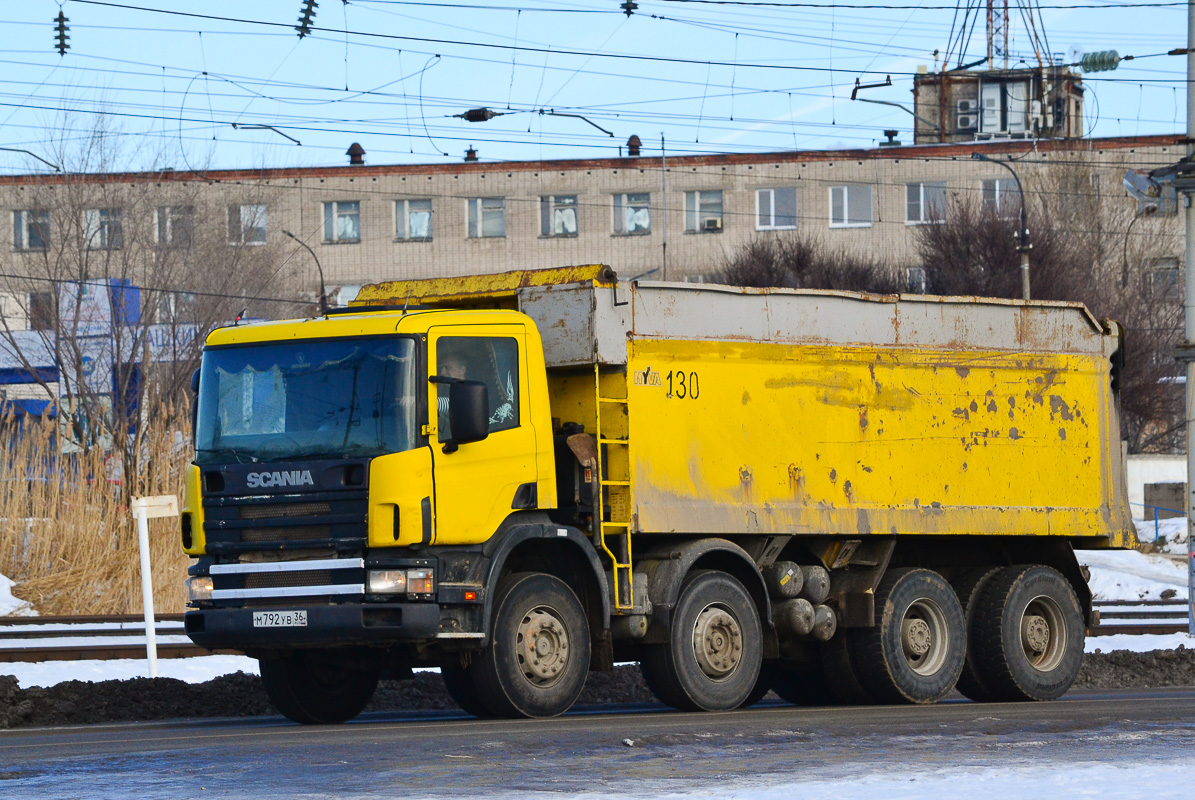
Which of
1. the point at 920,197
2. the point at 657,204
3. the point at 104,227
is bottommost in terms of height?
the point at 104,227

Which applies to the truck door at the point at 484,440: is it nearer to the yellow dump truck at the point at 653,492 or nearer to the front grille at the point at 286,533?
the yellow dump truck at the point at 653,492

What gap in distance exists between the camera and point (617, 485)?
1212 centimetres

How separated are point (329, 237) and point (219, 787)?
59026 millimetres

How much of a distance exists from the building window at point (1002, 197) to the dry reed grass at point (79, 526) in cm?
3231

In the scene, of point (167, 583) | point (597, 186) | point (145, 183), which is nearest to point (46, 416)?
point (167, 583)

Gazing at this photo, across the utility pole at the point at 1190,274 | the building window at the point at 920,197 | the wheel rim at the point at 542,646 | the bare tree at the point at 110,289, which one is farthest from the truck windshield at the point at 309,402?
the building window at the point at 920,197

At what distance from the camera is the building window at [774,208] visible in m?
63.7

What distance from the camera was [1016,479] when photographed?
14562 millimetres

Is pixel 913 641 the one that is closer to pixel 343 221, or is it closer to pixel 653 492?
pixel 653 492

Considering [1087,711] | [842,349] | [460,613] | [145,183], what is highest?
[145,183]

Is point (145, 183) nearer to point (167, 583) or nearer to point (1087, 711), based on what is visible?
point (167, 583)

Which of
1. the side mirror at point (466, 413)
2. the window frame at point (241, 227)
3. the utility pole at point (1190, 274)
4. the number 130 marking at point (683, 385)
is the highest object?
the window frame at point (241, 227)

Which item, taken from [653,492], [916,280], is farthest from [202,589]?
[916,280]

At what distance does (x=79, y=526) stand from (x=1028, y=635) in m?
12.7
